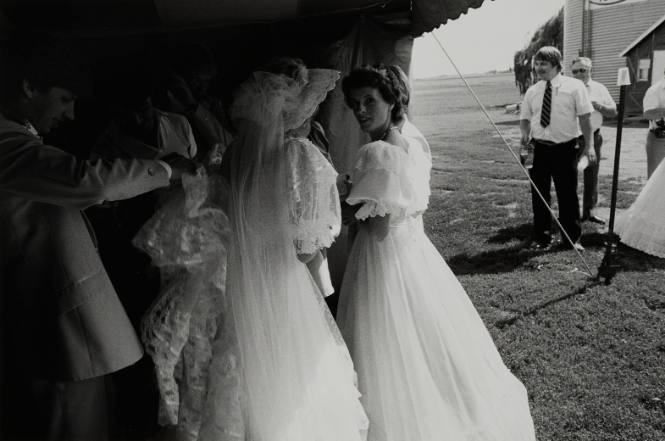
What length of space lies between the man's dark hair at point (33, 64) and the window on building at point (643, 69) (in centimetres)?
2099

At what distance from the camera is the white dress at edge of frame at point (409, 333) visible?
236 cm

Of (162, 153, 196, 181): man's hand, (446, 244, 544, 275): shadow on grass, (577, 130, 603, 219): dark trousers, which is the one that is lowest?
(446, 244, 544, 275): shadow on grass

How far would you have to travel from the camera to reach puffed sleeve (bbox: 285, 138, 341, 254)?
2074mm

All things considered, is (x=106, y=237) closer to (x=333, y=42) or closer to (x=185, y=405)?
(x=185, y=405)

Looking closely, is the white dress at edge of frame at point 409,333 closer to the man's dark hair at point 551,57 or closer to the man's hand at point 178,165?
the man's hand at point 178,165

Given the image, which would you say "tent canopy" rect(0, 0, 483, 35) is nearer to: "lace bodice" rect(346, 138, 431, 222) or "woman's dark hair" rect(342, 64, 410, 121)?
"woman's dark hair" rect(342, 64, 410, 121)

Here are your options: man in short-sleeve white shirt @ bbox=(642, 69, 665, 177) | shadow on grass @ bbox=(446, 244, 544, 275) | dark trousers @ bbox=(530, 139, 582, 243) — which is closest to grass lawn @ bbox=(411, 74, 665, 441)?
shadow on grass @ bbox=(446, 244, 544, 275)

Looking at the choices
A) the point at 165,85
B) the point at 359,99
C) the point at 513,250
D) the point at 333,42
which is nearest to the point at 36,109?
the point at 165,85

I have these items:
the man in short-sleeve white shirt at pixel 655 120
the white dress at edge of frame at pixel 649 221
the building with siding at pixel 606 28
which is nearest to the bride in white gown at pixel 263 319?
the white dress at edge of frame at pixel 649 221

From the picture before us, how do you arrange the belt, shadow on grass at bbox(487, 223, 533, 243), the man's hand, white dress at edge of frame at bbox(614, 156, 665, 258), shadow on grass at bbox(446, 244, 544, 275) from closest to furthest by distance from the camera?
the man's hand
shadow on grass at bbox(446, 244, 544, 275)
white dress at edge of frame at bbox(614, 156, 665, 258)
the belt
shadow on grass at bbox(487, 223, 533, 243)

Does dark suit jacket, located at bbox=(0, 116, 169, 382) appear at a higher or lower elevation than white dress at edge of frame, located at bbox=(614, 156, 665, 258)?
higher

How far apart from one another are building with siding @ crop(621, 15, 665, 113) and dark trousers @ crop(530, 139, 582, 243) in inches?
585

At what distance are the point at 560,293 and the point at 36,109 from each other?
411 cm

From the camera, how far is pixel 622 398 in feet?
9.96
